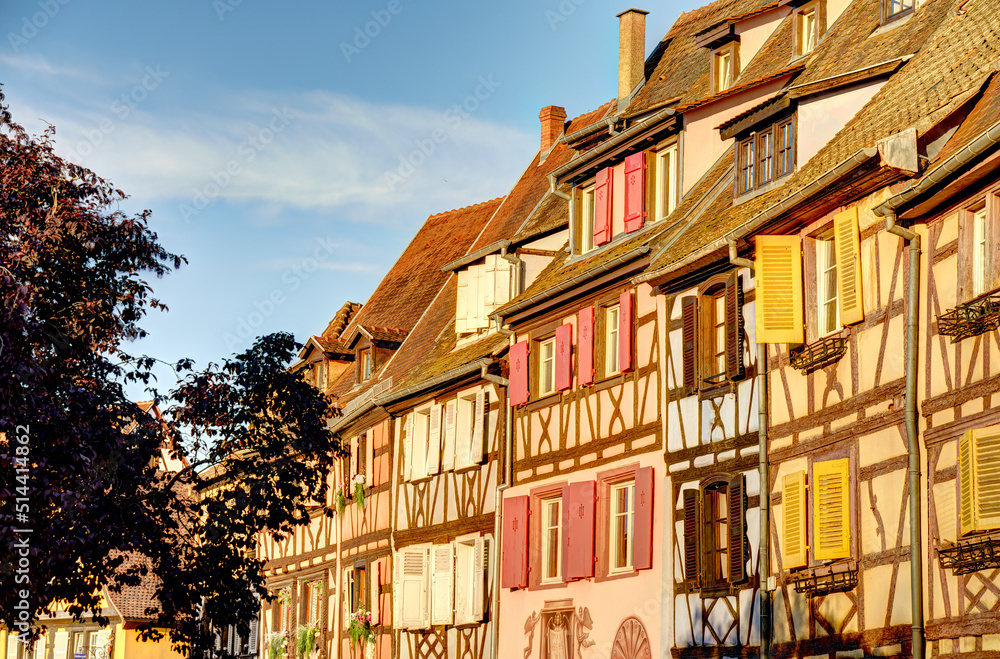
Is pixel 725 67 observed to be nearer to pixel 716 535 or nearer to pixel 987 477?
pixel 716 535

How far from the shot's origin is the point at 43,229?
1872cm

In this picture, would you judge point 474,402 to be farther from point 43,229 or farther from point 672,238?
point 43,229

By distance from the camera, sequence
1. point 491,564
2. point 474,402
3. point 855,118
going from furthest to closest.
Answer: point 474,402 → point 491,564 → point 855,118

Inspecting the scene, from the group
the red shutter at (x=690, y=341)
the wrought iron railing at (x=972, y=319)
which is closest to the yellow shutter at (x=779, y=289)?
the red shutter at (x=690, y=341)

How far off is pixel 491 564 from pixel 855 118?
1074 centimetres

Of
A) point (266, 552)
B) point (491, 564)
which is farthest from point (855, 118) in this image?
point (266, 552)

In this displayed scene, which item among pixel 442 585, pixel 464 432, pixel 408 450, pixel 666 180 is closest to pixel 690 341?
pixel 666 180

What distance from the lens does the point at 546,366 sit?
24.4 m

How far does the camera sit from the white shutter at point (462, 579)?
2652 cm

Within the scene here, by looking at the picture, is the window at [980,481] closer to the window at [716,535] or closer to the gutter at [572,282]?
the window at [716,535]

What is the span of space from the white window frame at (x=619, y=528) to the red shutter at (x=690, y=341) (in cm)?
217

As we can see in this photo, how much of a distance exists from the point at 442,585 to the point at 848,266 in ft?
42.3

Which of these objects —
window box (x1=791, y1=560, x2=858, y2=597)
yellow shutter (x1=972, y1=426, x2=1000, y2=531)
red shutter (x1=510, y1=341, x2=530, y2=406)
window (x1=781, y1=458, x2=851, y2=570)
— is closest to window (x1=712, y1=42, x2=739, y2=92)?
red shutter (x1=510, y1=341, x2=530, y2=406)

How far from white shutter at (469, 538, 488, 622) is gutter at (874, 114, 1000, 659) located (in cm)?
1219
